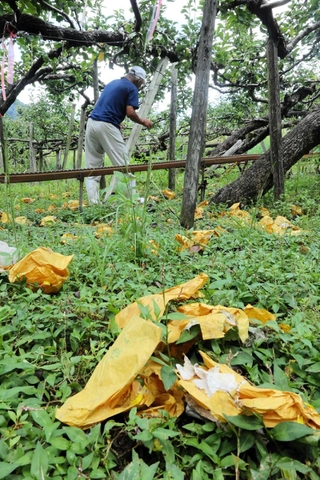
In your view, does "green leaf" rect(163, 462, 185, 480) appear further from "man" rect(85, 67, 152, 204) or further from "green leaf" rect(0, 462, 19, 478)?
"man" rect(85, 67, 152, 204)

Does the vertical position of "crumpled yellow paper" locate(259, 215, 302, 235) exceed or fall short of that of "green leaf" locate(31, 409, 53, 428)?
it exceeds it

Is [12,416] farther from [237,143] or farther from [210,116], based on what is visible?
[210,116]

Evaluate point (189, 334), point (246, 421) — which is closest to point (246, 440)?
point (246, 421)

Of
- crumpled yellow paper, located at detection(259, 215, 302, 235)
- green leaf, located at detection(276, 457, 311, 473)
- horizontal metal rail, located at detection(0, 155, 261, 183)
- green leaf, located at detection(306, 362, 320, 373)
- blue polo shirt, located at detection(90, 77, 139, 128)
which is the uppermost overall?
blue polo shirt, located at detection(90, 77, 139, 128)

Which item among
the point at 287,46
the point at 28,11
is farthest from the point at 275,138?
the point at 28,11

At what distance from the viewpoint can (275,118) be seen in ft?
11.7

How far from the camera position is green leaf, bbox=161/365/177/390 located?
920mm

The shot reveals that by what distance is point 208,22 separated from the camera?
97.6 inches

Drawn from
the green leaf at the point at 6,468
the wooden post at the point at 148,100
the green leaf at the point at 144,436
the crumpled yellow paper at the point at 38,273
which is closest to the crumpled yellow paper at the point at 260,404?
the green leaf at the point at 144,436

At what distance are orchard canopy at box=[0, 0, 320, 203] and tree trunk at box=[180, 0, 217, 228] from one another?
4.18ft

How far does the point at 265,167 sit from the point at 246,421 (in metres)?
3.46

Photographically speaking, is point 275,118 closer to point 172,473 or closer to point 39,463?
point 172,473

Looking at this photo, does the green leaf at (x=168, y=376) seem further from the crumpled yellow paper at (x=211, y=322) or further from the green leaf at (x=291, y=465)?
the green leaf at (x=291, y=465)

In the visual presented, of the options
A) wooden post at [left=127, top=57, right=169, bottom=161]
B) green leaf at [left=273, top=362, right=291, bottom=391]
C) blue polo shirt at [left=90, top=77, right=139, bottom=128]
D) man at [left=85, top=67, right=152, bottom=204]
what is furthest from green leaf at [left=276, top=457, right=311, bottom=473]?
wooden post at [left=127, top=57, right=169, bottom=161]
